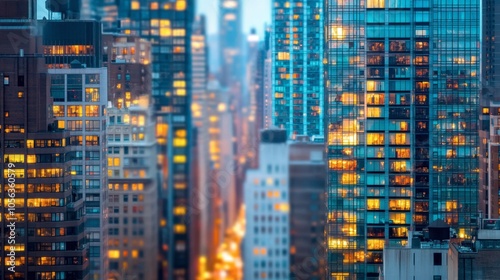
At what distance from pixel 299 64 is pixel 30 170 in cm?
992

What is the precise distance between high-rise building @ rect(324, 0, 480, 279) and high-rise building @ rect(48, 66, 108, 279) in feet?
21.5

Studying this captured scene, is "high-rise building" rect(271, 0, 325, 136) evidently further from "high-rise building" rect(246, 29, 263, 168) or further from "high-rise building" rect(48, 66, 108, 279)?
"high-rise building" rect(48, 66, 108, 279)

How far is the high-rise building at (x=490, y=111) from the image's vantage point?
46562mm

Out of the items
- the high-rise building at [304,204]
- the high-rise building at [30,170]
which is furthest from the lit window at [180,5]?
the high-rise building at [304,204]

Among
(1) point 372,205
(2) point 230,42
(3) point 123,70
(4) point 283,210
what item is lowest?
(1) point 372,205

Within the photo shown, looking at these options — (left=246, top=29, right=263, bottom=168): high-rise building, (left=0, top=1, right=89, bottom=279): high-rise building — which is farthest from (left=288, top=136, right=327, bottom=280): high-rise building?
(left=246, top=29, right=263, bottom=168): high-rise building

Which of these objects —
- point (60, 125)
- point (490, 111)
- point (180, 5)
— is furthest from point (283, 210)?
point (180, 5)

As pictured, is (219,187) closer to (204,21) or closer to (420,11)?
(204,21)

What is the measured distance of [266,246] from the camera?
28.8 m

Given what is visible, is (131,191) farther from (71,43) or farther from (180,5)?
(180,5)

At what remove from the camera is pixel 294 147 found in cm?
2864

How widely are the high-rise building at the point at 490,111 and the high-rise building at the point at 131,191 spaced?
10.6 m

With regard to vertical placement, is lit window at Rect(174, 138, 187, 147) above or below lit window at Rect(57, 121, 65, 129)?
below

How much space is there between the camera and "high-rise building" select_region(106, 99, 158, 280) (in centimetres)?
3800
